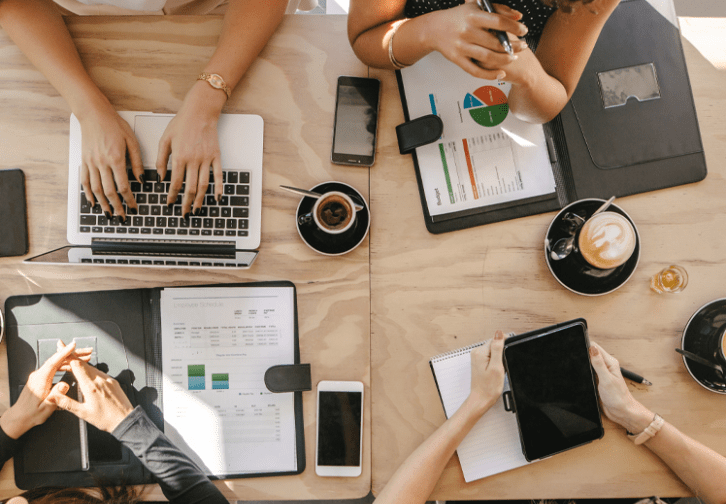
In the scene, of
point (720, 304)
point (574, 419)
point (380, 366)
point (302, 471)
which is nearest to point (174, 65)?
point (380, 366)

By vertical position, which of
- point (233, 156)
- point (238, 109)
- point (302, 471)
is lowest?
point (302, 471)

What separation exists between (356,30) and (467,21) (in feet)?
0.84

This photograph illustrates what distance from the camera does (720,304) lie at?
0.99 meters

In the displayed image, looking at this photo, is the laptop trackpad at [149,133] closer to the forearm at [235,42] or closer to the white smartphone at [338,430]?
the forearm at [235,42]

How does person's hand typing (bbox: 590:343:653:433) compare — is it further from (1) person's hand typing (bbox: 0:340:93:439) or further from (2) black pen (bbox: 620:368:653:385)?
(1) person's hand typing (bbox: 0:340:93:439)

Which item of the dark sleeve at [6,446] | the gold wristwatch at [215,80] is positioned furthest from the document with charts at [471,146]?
the dark sleeve at [6,446]

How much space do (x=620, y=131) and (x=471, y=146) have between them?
0.34m

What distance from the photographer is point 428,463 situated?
936 mm

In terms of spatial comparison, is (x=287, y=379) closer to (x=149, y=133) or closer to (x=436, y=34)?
(x=149, y=133)

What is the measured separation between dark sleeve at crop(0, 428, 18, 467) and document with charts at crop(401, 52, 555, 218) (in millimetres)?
1022

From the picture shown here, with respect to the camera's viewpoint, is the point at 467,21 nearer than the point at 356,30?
Yes

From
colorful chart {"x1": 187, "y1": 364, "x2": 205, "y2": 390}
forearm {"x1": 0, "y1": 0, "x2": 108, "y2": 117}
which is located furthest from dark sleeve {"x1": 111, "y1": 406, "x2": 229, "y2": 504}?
forearm {"x1": 0, "y1": 0, "x2": 108, "y2": 117}

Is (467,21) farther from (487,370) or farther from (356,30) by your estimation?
(487,370)

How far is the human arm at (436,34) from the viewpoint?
82 centimetres
